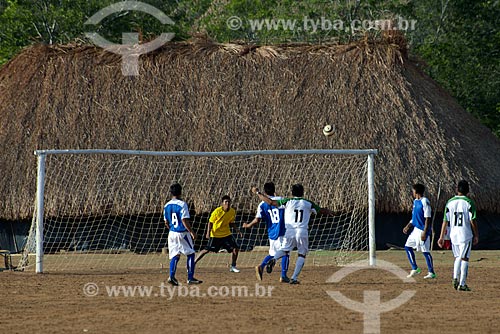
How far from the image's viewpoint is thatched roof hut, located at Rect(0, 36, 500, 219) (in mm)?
22688

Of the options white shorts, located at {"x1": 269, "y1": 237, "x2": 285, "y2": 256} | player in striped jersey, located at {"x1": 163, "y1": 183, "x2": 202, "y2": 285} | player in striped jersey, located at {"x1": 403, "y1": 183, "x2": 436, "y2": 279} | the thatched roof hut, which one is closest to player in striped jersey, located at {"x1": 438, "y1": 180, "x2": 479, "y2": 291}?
player in striped jersey, located at {"x1": 403, "y1": 183, "x2": 436, "y2": 279}

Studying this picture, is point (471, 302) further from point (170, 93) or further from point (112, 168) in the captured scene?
point (170, 93)

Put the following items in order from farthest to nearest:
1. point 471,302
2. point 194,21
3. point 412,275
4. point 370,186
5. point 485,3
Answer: point 194,21
point 485,3
point 370,186
point 412,275
point 471,302

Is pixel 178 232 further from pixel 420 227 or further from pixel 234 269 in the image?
pixel 420 227

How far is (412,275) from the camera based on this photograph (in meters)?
16.2

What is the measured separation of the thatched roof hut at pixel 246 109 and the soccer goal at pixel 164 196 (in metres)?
0.65

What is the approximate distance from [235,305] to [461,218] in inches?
154

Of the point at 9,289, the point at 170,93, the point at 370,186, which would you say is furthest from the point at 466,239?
the point at 170,93

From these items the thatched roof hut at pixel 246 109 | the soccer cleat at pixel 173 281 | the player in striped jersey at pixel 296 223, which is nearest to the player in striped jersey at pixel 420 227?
the player in striped jersey at pixel 296 223

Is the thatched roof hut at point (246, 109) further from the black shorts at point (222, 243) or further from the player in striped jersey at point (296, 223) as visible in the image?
the player in striped jersey at point (296, 223)

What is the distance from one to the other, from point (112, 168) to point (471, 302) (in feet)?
39.3

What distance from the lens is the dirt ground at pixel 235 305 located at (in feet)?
32.8

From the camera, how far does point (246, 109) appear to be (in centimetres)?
2381

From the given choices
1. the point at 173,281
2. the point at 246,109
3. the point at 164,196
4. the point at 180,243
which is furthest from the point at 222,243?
the point at 246,109
